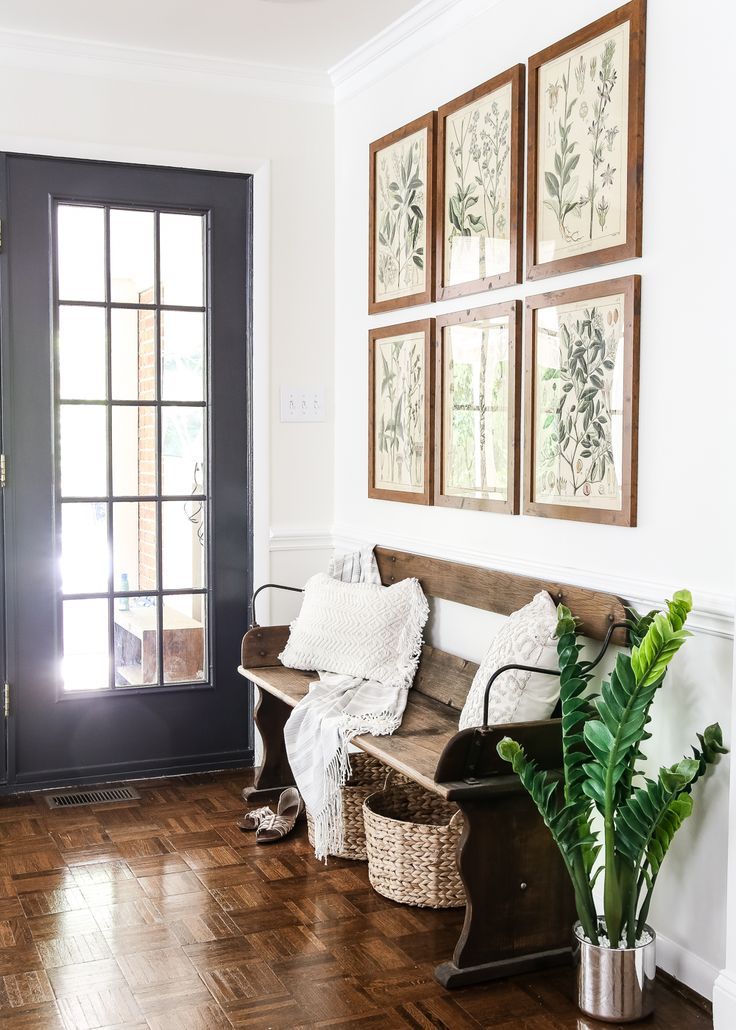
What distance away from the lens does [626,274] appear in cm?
261

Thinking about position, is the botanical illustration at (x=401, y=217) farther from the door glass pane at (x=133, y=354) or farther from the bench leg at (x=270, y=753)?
the bench leg at (x=270, y=753)

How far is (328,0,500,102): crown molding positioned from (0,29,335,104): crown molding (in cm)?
12

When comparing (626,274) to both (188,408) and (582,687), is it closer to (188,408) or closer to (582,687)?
(582,687)

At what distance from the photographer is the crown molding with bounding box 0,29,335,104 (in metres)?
3.69

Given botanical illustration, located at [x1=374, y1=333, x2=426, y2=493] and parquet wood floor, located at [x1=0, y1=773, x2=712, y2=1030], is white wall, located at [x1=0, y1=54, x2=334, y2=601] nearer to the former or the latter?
botanical illustration, located at [x1=374, y1=333, x2=426, y2=493]

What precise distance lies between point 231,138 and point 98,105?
48 cm

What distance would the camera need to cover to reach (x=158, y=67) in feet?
12.7

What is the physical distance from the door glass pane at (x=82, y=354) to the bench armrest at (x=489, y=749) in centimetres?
209

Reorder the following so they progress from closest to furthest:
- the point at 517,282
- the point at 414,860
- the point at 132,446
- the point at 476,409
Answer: the point at 414,860 → the point at 517,282 → the point at 476,409 → the point at 132,446

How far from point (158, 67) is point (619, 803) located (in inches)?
117

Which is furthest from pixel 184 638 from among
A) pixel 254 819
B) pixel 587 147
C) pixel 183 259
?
pixel 587 147

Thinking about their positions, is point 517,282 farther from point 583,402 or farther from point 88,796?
point 88,796

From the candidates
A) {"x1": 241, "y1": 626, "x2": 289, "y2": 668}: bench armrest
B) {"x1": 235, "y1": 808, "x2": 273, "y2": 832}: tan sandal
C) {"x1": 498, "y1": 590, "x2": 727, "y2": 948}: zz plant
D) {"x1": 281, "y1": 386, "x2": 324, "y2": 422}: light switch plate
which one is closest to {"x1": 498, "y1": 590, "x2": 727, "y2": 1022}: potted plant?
{"x1": 498, "y1": 590, "x2": 727, "y2": 948}: zz plant

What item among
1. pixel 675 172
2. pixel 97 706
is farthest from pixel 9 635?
pixel 675 172
